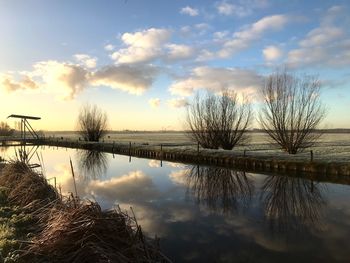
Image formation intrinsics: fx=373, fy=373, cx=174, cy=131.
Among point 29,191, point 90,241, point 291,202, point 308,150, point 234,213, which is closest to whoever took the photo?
point 90,241

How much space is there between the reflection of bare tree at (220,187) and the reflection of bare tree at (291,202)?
936 millimetres

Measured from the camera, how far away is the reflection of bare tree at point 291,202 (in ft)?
36.7

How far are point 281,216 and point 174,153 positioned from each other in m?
22.3

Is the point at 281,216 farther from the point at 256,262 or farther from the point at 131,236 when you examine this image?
the point at 131,236

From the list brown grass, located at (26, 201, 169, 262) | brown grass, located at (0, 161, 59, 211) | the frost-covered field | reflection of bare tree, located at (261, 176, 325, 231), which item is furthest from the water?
the frost-covered field

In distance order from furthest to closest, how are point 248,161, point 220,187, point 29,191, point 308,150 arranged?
point 308,150 → point 248,161 → point 220,187 → point 29,191

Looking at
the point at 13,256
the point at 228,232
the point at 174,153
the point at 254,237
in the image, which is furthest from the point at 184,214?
the point at 174,153

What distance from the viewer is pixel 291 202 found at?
557 inches

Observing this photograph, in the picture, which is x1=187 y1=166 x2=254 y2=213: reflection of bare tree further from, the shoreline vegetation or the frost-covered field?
the shoreline vegetation

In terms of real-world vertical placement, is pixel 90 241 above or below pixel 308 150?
below

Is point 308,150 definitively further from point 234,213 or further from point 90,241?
point 90,241

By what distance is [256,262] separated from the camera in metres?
7.84

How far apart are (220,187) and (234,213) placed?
217 inches

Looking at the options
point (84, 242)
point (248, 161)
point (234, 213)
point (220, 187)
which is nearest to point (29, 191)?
point (84, 242)
